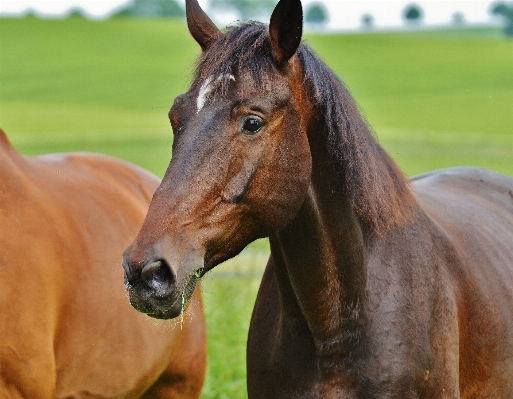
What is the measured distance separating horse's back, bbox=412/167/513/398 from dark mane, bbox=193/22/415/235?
0.41 meters

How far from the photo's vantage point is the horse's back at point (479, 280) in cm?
323

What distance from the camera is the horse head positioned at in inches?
91.7

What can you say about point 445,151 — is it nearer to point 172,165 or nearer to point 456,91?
point 456,91

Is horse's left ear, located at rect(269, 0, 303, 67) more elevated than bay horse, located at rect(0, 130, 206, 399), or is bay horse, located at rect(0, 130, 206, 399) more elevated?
horse's left ear, located at rect(269, 0, 303, 67)

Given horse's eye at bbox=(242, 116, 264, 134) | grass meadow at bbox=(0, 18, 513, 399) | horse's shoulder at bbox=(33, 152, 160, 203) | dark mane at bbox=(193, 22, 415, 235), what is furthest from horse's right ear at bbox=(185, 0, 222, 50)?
grass meadow at bbox=(0, 18, 513, 399)

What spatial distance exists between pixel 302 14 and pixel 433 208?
1322 millimetres

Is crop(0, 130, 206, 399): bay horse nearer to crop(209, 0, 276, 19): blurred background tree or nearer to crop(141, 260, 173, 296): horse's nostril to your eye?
crop(141, 260, 173, 296): horse's nostril

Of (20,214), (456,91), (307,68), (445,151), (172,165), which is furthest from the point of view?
(456,91)

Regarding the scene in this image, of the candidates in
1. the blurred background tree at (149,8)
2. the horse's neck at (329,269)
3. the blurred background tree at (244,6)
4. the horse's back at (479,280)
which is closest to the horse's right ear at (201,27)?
the horse's neck at (329,269)

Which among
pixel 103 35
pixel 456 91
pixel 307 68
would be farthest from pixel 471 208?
pixel 103 35

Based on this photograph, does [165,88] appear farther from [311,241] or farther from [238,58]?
[238,58]

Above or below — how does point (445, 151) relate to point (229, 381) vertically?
below

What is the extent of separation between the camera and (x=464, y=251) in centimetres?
340

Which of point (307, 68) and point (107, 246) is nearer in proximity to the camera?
point (307, 68)
